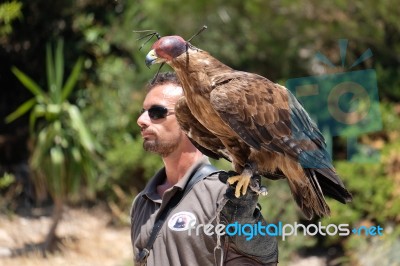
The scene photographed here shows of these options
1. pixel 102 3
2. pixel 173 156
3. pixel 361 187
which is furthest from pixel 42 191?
pixel 173 156

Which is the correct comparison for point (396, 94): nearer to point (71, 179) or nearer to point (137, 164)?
point (137, 164)

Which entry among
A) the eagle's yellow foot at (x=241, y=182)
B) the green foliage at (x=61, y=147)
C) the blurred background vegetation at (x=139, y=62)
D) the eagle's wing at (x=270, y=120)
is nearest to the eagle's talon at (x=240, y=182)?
the eagle's yellow foot at (x=241, y=182)

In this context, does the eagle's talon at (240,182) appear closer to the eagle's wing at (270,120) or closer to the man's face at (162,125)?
the eagle's wing at (270,120)

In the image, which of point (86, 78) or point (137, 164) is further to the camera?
point (86, 78)

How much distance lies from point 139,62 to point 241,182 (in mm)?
6752

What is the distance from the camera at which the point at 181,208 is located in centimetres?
278

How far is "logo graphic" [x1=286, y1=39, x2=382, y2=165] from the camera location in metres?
2.84

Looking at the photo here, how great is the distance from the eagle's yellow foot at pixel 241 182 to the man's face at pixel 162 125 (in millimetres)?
680

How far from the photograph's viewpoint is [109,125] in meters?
8.81

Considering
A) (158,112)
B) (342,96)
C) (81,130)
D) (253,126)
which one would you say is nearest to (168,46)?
(253,126)

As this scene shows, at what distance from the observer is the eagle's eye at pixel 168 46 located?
2062 mm

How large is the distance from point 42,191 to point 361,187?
419 cm

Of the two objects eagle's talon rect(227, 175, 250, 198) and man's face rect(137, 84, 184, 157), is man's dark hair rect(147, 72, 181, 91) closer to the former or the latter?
man's face rect(137, 84, 184, 157)

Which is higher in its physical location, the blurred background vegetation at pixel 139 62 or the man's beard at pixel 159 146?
the man's beard at pixel 159 146
